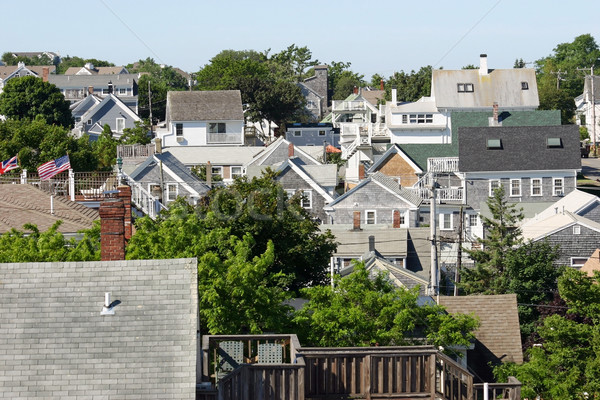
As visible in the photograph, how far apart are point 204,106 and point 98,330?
80597mm

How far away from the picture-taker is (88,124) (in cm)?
10812

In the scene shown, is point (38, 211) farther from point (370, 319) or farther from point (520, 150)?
point (520, 150)

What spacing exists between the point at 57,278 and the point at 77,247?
8958mm

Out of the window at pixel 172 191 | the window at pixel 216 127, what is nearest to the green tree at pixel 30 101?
the window at pixel 216 127

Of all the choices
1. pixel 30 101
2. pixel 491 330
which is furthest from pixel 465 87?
pixel 491 330

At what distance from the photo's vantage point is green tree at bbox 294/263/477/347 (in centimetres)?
2672

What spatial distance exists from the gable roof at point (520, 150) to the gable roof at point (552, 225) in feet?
46.4

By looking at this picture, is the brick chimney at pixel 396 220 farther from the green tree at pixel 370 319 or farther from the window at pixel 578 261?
the green tree at pixel 370 319

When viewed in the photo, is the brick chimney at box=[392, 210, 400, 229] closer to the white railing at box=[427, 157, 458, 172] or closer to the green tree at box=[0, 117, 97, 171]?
the white railing at box=[427, 157, 458, 172]

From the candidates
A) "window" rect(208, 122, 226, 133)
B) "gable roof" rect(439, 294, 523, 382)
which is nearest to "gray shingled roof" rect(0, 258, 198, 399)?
"gable roof" rect(439, 294, 523, 382)

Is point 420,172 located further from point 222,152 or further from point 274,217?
point 274,217

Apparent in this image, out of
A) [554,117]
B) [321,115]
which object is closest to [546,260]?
[554,117]

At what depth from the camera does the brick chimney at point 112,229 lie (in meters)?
21.8

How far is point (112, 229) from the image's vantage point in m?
21.9
